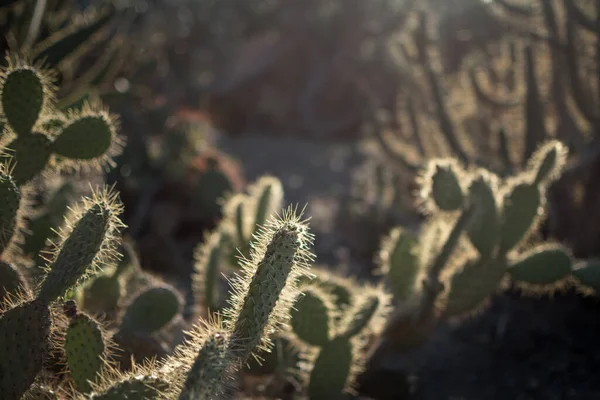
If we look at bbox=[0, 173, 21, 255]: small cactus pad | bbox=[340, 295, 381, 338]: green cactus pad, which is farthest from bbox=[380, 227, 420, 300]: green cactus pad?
bbox=[0, 173, 21, 255]: small cactus pad

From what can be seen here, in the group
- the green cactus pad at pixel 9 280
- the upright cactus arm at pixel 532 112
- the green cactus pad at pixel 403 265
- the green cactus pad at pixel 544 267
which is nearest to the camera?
the green cactus pad at pixel 9 280

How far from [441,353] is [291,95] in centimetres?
688

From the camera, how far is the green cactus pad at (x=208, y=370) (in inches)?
54.1

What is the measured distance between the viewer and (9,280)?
81.9 inches

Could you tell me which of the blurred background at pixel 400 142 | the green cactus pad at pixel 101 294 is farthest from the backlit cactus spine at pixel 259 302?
the blurred background at pixel 400 142

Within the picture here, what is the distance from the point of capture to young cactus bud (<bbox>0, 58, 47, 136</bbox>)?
2.17 m

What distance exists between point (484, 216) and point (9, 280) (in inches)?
71.6

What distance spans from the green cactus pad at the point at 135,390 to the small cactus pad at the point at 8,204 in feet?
2.51

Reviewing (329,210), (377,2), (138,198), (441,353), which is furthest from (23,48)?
(377,2)

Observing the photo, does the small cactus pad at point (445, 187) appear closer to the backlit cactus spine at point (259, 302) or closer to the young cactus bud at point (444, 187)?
the young cactus bud at point (444, 187)

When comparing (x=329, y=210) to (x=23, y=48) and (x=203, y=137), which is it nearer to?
(x=203, y=137)

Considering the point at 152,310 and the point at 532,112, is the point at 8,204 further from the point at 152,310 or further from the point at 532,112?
the point at 532,112

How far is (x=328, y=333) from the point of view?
7.68 feet

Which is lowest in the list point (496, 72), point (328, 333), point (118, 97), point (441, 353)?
point (328, 333)
